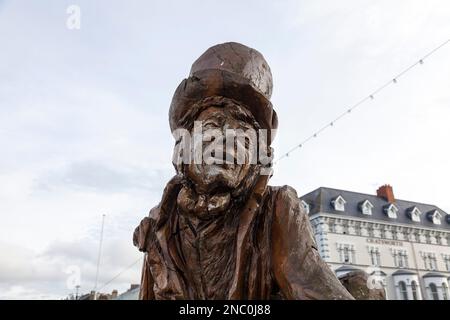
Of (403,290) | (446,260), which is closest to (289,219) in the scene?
(403,290)

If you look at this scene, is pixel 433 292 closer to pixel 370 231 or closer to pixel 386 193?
pixel 370 231

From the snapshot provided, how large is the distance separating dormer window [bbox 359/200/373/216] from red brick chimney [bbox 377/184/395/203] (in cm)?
249

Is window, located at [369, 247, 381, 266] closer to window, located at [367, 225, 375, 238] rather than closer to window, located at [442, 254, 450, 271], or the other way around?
window, located at [367, 225, 375, 238]

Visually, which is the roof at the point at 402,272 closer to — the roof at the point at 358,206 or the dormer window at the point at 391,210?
the roof at the point at 358,206

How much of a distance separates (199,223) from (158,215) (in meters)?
0.18

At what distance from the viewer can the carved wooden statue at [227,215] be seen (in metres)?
1.27

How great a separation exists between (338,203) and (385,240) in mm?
3544

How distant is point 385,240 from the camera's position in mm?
21422

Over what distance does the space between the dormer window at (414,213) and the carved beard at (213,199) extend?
25180 mm

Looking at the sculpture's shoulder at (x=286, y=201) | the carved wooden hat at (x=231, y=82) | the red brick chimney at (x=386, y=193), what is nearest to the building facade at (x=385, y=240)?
the red brick chimney at (x=386, y=193)

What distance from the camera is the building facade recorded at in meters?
19.6

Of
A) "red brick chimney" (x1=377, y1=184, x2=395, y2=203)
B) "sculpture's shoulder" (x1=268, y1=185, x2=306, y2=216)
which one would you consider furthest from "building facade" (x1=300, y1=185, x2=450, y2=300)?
"sculpture's shoulder" (x1=268, y1=185, x2=306, y2=216)
